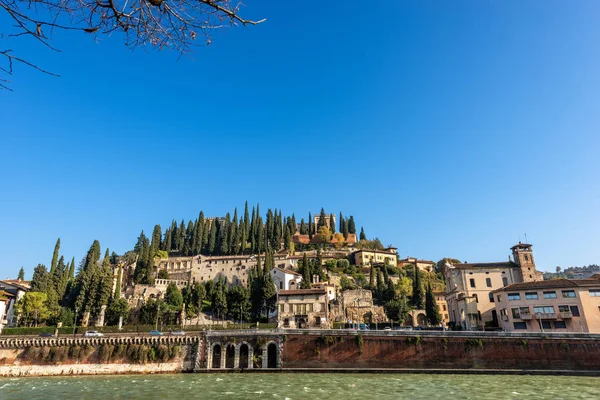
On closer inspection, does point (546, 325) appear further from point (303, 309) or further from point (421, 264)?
point (421, 264)

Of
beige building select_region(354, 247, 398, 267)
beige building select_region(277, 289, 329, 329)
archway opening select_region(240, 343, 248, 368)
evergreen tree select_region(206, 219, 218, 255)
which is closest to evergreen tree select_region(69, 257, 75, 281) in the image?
evergreen tree select_region(206, 219, 218, 255)

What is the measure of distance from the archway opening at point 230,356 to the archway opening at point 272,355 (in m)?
4.30

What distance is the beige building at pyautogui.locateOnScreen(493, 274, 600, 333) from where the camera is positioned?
134ft

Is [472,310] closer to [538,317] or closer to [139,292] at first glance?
[538,317]

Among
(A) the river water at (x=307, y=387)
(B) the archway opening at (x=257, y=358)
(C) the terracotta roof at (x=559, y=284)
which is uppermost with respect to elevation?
(C) the terracotta roof at (x=559, y=284)

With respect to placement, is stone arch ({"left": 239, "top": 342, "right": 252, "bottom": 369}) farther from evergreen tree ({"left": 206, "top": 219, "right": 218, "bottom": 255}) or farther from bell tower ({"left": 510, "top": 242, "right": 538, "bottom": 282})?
evergreen tree ({"left": 206, "top": 219, "right": 218, "bottom": 255})

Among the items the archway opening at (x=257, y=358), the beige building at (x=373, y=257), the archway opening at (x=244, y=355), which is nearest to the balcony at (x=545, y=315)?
the archway opening at (x=257, y=358)

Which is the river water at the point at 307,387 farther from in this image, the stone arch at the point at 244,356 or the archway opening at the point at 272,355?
the stone arch at the point at 244,356

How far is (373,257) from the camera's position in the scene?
3639 inches

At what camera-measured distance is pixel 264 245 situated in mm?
93625

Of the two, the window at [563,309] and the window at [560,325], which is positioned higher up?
the window at [563,309]

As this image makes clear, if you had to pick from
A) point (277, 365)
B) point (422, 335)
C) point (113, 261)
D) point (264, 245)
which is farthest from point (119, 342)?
point (113, 261)

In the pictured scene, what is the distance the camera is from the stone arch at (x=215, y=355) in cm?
4261

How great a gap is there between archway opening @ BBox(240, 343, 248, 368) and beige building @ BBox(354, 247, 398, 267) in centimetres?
5092
